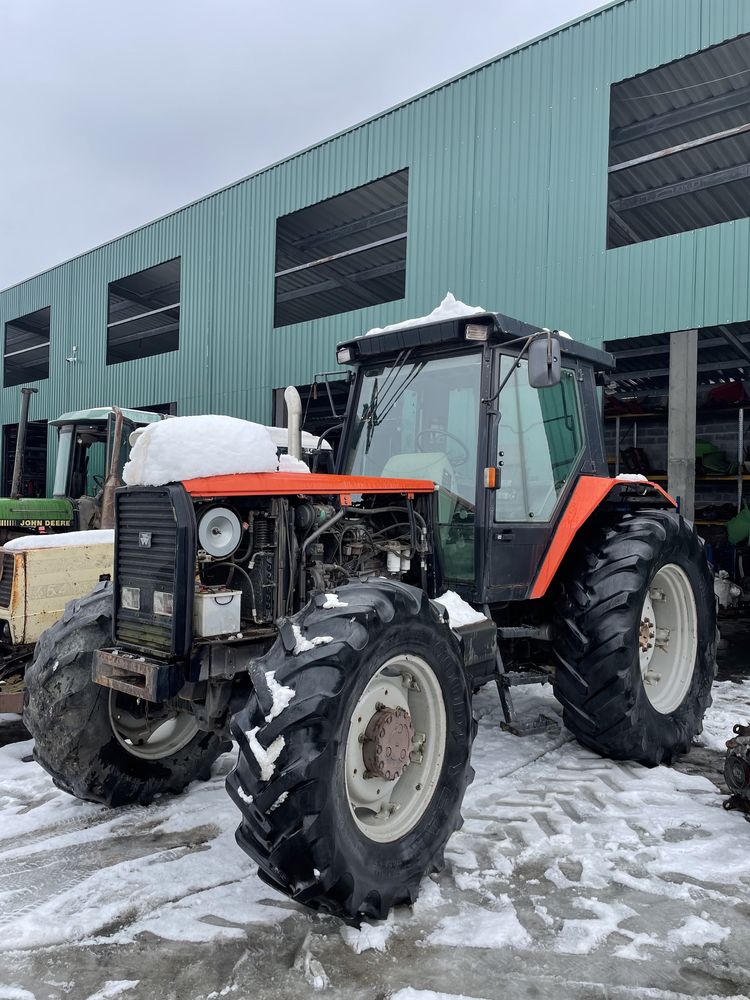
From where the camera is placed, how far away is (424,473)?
3840 mm

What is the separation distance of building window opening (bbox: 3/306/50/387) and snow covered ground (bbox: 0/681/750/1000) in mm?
18179

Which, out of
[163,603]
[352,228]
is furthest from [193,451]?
[352,228]

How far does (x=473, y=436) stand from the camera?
3.77 m

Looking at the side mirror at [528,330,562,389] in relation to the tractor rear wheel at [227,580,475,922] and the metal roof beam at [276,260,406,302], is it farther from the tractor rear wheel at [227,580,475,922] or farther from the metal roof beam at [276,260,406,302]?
the metal roof beam at [276,260,406,302]

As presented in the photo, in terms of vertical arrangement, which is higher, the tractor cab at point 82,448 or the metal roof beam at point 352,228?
the metal roof beam at point 352,228

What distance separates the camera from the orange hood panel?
2.71 metres

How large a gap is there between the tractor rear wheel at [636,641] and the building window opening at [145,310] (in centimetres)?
1278

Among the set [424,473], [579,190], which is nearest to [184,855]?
[424,473]

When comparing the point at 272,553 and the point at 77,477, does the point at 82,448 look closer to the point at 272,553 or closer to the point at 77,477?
the point at 77,477

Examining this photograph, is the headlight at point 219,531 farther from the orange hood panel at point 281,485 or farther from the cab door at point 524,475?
the cab door at point 524,475

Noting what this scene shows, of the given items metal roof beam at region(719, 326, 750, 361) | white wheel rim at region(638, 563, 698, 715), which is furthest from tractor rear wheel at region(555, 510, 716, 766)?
metal roof beam at region(719, 326, 750, 361)

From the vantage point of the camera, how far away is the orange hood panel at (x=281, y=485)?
2.71 metres

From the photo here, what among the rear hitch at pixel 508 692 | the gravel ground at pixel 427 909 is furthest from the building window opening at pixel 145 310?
the gravel ground at pixel 427 909

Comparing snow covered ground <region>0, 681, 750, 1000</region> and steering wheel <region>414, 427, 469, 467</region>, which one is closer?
snow covered ground <region>0, 681, 750, 1000</region>
